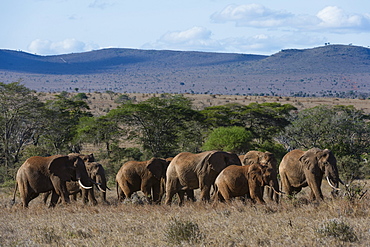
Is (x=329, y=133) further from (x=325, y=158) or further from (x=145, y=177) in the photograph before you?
(x=325, y=158)

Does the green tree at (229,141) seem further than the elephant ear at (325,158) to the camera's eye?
Yes

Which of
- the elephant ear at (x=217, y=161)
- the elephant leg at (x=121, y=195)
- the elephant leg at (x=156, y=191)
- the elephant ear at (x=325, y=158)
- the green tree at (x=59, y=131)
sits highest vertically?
the elephant ear at (x=325, y=158)

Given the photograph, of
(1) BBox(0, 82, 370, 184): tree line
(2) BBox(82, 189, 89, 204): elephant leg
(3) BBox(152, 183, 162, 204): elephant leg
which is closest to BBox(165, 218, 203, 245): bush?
(3) BBox(152, 183, 162, 204): elephant leg

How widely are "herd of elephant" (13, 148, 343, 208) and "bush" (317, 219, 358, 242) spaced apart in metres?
4.09

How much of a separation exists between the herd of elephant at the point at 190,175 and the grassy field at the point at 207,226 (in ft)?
4.11

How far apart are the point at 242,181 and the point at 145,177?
4.09 m

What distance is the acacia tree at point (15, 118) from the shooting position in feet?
123

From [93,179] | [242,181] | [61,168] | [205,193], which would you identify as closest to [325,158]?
[242,181]

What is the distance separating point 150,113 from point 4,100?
10.1 metres

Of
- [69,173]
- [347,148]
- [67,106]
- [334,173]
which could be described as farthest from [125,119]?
Result: [334,173]

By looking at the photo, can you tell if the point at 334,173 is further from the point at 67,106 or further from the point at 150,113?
the point at 67,106

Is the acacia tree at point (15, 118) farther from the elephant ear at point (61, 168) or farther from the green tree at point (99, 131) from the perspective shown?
the elephant ear at point (61, 168)

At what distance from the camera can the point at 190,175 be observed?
1416cm

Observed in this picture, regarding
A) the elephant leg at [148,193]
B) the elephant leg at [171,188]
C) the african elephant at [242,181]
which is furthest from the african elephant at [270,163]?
the elephant leg at [148,193]
